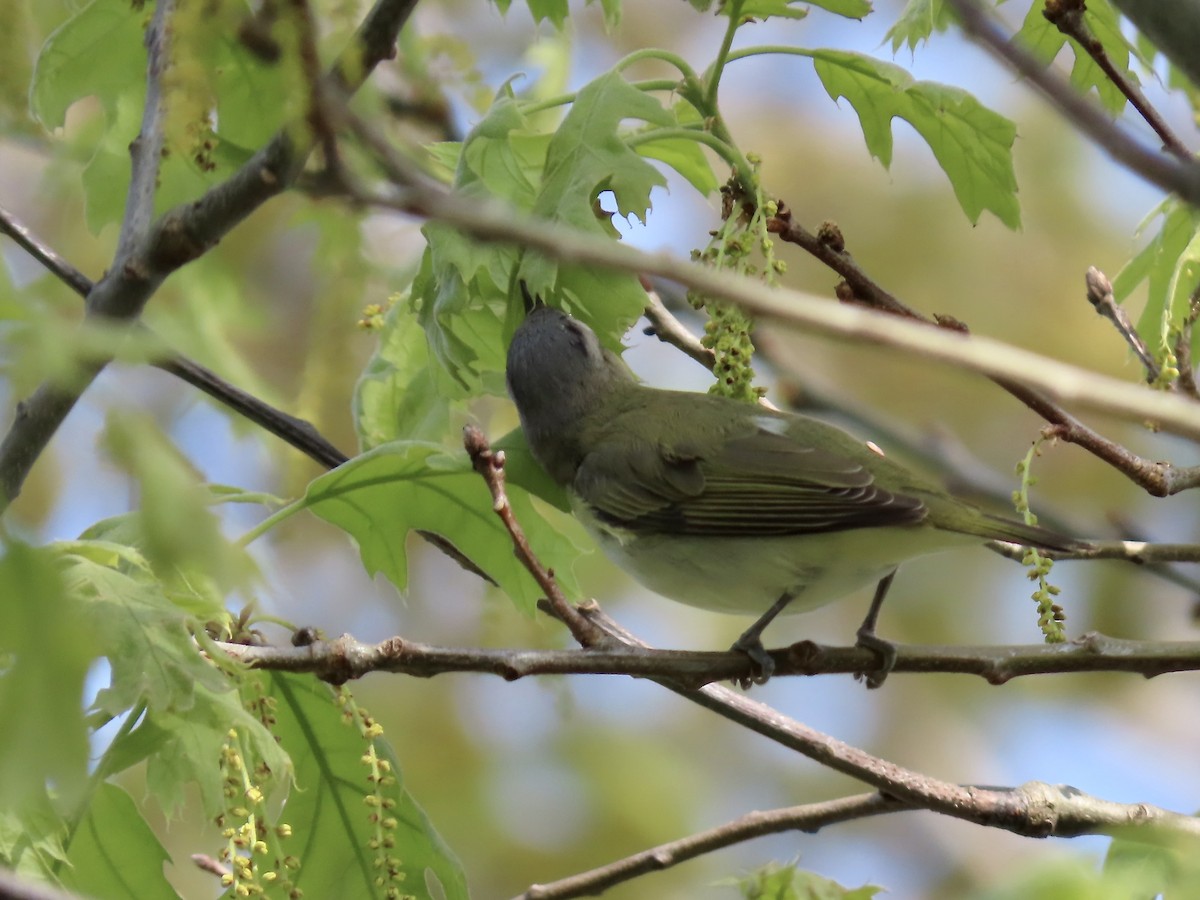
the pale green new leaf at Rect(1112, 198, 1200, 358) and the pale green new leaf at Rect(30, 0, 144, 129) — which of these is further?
the pale green new leaf at Rect(30, 0, 144, 129)

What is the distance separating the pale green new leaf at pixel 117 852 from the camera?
1.96 meters

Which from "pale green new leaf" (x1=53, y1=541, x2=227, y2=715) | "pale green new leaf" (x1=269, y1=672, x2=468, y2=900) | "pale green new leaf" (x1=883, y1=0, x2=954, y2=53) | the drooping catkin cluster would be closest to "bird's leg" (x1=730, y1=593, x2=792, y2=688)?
the drooping catkin cluster

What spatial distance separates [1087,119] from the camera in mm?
948

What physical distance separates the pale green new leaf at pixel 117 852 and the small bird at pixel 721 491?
39.0 inches

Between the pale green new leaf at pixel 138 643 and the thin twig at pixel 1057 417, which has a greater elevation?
the thin twig at pixel 1057 417

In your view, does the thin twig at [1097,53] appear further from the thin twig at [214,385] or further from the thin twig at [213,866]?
the thin twig at [213,866]

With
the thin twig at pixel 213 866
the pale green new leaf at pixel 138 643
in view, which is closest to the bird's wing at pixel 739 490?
the thin twig at pixel 213 866

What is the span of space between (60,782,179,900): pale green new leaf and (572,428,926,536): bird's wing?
1.12m

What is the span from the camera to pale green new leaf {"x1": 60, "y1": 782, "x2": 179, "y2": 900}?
1.96 metres

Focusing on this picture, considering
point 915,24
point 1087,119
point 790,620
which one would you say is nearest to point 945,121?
point 915,24

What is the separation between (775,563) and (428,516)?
70cm

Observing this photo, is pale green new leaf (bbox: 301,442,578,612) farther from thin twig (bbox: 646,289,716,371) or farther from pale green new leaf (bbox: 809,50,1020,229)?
pale green new leaf (bbox: 809,50,1020,229)

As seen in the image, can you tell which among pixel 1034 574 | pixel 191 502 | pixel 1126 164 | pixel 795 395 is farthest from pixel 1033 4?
pixel 191 502

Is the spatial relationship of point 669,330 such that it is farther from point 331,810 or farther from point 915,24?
point 331,810
